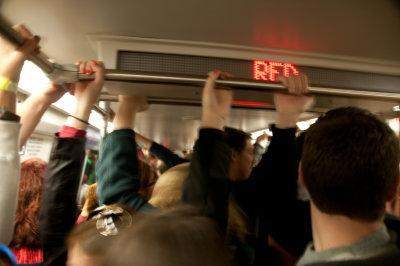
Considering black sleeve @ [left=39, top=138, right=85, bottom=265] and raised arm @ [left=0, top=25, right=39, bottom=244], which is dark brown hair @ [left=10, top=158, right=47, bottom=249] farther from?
raised arm @ [left=0, top=25, right=39, bottom=244]

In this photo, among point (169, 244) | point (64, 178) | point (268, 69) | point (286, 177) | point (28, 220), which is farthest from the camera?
point (268, 69)

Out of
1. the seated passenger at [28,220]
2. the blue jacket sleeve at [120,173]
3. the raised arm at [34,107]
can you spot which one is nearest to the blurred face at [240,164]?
the blue jacket sleeve at [120,173]

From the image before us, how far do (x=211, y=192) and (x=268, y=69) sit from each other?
1318mm

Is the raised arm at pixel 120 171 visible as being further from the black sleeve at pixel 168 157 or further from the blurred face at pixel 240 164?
the black sleeve at pixel 168 157

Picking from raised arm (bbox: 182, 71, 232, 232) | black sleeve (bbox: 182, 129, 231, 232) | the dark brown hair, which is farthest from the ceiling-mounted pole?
the dark brown hair

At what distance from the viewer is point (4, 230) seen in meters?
0.66

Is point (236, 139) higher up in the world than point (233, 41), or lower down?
lower down

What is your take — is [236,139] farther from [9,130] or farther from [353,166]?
[9,130]

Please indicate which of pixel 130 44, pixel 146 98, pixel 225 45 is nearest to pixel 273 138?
pixel 146 98

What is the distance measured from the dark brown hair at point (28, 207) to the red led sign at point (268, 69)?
1808 mm

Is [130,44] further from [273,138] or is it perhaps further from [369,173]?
[369,173]

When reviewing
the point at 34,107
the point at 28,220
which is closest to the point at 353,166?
the point at 34,107

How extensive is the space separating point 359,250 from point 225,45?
1474 millimetres

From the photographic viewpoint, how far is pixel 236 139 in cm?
162
